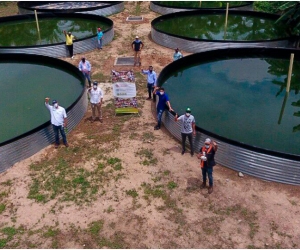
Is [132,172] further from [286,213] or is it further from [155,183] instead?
[286,213]

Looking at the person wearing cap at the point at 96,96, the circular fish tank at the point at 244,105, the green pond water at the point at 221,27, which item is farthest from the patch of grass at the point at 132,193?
the green pond water at the point at 221,27

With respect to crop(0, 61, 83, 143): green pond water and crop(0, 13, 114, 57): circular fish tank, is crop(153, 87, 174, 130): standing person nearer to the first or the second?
crop(0, 61, 83, 143): green pond water

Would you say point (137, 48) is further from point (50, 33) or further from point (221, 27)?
point (221, 27)

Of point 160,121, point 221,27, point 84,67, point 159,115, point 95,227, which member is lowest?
point 95,227

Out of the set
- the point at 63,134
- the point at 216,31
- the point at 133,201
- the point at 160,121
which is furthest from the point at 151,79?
the point at 216,31

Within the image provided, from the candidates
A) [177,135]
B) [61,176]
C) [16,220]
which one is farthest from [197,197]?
[16,220]

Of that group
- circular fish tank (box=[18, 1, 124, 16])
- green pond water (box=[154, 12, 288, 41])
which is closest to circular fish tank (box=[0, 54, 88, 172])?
green pond water (box=[154, 12, 288, 41])

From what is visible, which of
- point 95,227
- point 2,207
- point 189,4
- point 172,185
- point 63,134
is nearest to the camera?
point 95,227
